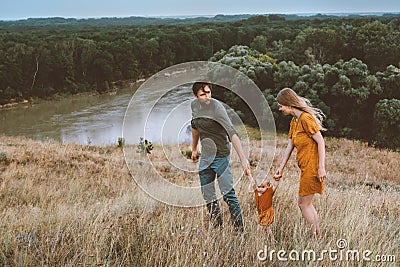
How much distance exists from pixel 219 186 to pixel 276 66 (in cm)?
2767

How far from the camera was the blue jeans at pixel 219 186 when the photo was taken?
363 cm

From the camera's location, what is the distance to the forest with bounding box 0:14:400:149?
2686 cm

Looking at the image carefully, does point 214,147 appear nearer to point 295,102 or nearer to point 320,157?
point 295,102

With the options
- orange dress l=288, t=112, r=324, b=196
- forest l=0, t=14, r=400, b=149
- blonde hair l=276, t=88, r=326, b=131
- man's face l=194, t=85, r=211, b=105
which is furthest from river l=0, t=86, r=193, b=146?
orange dress l=288, t=112, r=324, b=196

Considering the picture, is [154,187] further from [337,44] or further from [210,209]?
[337,44]

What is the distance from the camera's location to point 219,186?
12.1 feet

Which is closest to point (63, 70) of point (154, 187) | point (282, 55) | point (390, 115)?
point (282, 55)

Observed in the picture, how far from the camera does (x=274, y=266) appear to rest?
277 centimetres

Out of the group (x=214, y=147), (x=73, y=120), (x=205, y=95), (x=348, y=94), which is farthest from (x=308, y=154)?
(x=73, y=120)

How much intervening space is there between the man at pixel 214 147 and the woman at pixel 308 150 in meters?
0.46

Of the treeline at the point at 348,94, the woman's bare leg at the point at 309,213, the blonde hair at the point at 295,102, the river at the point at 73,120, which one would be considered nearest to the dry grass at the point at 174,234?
the woman's bare leg at the point at 309,213

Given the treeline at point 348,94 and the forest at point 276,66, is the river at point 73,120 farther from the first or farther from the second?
the treeline at point 348,94

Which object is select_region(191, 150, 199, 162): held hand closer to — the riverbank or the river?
the river

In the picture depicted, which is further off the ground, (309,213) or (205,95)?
(205,95)
